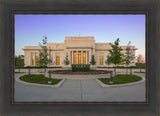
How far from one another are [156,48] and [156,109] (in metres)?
1.91

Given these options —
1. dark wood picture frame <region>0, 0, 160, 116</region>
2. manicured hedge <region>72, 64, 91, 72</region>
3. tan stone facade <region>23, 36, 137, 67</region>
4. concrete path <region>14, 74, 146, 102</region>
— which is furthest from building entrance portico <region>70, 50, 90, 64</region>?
dark wood picture frame <region>0, 0, 160, 116</region>

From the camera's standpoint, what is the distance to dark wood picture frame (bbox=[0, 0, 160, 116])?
3.02 meters

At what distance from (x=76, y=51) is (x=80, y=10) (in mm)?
35693

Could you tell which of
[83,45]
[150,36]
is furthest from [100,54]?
[150,36]

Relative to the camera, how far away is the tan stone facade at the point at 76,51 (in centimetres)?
3875

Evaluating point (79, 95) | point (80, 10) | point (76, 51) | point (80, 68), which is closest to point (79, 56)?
point (76, 51)

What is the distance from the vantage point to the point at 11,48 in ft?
10.4

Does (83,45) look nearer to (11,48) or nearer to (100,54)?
(100,54)

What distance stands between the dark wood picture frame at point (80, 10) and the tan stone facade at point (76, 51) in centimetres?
3506

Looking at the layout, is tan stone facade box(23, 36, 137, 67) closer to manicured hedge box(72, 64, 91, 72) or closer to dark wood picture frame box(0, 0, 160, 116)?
manicured hedge box(72, 64, 91, 72)

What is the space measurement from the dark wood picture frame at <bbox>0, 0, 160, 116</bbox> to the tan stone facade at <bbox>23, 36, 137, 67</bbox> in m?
35.1

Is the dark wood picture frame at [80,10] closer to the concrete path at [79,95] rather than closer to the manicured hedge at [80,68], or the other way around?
the concrete path at [79,95]

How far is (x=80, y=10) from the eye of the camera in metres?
3.23

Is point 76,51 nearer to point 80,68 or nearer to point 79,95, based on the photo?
point 80,68
